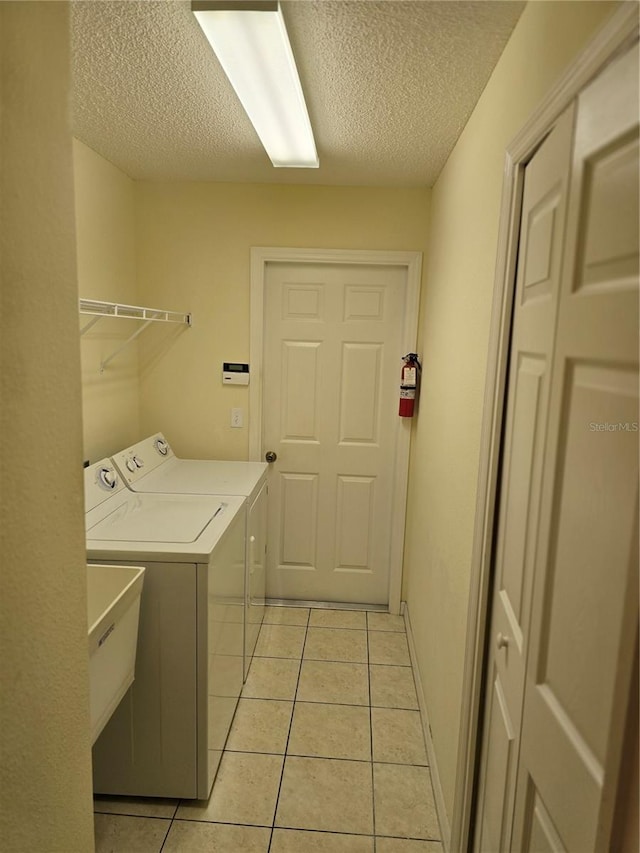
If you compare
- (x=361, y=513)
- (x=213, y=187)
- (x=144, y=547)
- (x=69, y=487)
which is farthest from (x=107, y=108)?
(x=361, y=513)

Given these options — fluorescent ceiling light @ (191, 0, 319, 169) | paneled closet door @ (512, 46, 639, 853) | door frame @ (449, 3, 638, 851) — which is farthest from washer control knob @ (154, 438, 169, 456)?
paneled closet door @ (512, 46, 639, 853)

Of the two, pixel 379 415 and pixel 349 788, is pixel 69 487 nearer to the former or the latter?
pixel 349 788

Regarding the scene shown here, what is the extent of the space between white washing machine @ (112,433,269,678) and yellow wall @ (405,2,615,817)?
0.85 metres

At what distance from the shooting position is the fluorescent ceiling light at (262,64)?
1.23 meters

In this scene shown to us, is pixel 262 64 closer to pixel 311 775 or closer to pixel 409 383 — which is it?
pixel 409 383

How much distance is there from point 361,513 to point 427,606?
2.99 feet

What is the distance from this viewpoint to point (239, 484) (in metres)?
2.63

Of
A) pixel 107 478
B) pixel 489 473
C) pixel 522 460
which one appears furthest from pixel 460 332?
pixel 107 478

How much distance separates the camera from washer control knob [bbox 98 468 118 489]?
2299 mm

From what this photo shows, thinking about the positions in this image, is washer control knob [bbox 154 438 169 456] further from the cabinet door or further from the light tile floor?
the light tile floor

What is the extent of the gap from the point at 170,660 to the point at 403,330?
210 cm

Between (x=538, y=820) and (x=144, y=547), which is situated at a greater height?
(x=144, y=547)

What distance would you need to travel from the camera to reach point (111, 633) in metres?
Answer: 1.46

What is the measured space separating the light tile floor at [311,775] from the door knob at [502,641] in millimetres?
915
